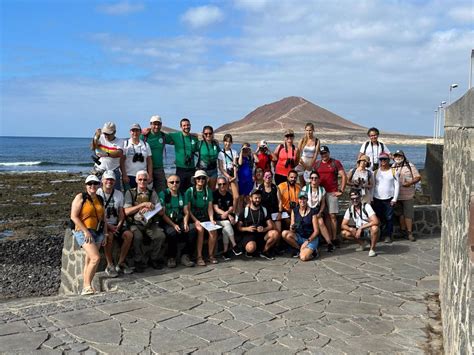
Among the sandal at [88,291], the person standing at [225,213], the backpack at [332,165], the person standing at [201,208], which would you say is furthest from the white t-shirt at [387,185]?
the sandal at [88,291]

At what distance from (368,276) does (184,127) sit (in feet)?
11.9

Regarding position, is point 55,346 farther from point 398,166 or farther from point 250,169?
point 398,166

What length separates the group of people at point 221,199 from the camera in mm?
7520

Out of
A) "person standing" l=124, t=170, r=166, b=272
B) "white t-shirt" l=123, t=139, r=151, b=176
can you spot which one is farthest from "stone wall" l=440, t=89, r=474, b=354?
"white t-shirt" l=123, t=139, r=151, b=176

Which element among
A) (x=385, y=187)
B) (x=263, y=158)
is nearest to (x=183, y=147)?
(x=263, y=158)

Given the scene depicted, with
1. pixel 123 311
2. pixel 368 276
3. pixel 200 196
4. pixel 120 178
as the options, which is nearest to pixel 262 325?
pixel 123 311

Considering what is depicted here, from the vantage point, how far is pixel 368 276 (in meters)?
7.50

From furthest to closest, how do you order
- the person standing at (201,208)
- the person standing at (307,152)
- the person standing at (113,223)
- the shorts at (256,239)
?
the person standing at (307,152) → the shorts at (256,239) → the person standing at (201,208) → the person standing at (113,223)

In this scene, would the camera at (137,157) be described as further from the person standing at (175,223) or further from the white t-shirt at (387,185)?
the white t-shirt at (387,185)

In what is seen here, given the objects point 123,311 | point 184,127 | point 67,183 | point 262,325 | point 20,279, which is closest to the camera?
point 262,325

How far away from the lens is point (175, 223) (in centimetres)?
802

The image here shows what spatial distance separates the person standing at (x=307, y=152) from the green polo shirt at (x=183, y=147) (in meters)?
1.84

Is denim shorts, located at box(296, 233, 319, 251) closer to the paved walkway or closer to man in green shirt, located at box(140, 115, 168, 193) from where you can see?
the paved walkway

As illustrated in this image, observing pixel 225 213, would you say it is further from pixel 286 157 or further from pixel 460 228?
pixel 460 228
